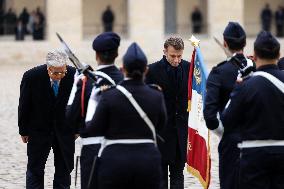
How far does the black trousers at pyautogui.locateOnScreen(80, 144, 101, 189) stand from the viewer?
316 inches

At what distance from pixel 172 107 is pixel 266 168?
291 cm

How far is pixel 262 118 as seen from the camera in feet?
24.9

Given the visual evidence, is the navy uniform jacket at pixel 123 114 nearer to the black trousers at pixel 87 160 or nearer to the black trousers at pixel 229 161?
the black trousers at pixel 87 160

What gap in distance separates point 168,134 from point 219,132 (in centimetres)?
210

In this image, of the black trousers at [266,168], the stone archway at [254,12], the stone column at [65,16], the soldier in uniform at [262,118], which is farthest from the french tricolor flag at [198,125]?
the stone archway at [254,12]

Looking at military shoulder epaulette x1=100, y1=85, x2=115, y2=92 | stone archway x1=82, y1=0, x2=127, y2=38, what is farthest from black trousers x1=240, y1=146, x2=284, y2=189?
stone archway x1=82, y1=0, x2=127, y2=38

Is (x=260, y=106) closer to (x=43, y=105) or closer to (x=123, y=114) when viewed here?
(x=123, y=114)

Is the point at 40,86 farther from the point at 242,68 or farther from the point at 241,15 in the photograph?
the point at 241,15

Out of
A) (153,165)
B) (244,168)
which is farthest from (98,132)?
(244,168)

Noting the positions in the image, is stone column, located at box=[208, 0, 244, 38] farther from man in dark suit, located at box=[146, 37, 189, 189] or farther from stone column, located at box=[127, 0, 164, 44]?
man in dark suit, located at box=[146, 37, 189, 189]

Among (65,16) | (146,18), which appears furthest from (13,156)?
(146,18)

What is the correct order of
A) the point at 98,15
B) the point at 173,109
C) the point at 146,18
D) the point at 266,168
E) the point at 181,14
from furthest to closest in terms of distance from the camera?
the point at 181,14
the point at 98,15
the point at 146,18
the point at 173,109
the point at 266,168

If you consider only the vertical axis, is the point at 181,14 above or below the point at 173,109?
below

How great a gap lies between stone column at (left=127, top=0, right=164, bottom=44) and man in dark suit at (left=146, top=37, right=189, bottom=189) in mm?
33026
